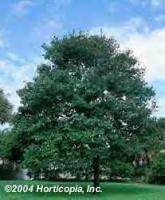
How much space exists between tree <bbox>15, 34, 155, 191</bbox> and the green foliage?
724 inches

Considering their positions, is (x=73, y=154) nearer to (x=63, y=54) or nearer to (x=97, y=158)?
(x=97, y=158)

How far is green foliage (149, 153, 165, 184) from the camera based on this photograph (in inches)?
2092

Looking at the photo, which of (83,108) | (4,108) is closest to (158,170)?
(4,108)

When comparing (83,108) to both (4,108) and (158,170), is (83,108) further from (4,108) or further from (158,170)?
(158,170)

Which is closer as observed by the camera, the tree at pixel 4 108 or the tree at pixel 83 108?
the tree at pixel 83 108

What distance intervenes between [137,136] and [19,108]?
792cm

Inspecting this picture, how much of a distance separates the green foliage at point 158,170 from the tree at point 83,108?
1839 cm

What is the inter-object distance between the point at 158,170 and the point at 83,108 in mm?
22909

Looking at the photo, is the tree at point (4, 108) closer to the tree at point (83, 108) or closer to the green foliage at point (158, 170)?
the tree at point (83, 108)

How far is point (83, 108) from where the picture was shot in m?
33.2

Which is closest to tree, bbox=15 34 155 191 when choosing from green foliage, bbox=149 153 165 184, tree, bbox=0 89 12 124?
tree, bbox=0 89 12 124

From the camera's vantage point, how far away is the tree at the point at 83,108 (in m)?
32.1

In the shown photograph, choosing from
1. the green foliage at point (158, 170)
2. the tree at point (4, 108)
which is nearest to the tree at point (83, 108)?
the tree at point (4, 108)

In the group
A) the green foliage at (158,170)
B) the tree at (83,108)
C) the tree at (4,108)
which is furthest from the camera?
the green foliage at (158,170)
